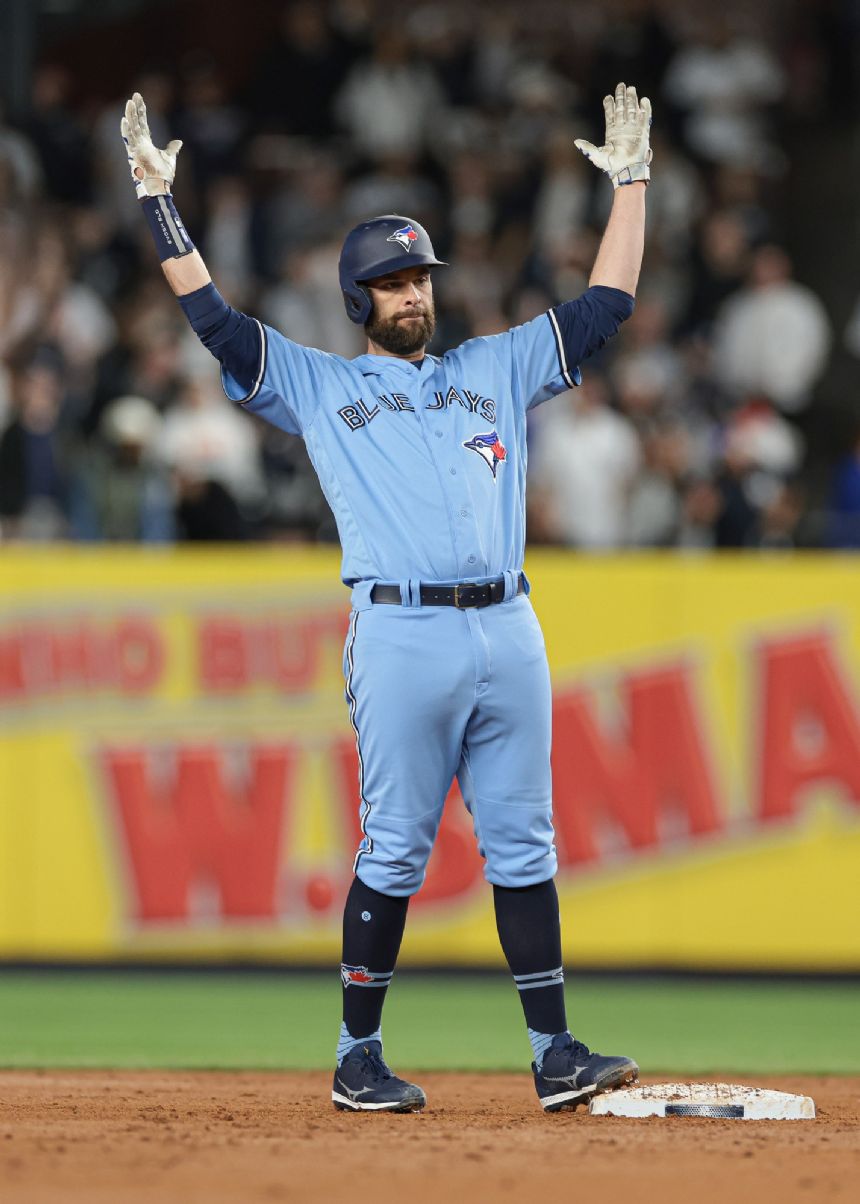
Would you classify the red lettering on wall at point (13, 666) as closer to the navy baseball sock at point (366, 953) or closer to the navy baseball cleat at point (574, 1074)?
the navy baseball sock at point (366, 953)

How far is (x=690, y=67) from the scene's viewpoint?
49.7 ft

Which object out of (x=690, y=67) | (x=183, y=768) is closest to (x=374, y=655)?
(x=183, y=768)

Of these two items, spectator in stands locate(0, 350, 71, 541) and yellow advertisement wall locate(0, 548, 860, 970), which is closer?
yellow advertisement wall locate(0, 548, 860, 970)

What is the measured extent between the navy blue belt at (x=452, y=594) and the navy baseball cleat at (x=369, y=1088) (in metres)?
1.26

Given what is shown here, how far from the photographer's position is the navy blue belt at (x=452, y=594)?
5352mm

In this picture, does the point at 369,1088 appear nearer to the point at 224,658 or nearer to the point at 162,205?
the point at 162,205

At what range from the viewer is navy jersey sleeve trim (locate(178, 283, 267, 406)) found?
535cm

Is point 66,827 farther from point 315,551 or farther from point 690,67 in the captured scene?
point 690,67

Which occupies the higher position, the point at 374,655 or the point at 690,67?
the point at 690,67

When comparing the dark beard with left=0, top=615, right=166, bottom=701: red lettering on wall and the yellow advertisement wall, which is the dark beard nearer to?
the yellow advertisement wall

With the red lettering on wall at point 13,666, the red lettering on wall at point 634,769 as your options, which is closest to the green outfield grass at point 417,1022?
the red lettering on wall at point 634,769

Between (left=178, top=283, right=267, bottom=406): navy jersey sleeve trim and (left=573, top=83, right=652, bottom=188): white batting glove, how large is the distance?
45.4 inches

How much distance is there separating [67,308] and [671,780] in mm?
5378

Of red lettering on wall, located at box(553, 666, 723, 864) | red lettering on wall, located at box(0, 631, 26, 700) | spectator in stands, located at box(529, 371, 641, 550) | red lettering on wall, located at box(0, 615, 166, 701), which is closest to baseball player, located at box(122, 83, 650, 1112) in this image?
red lettering on wall, located at box(553, 666, 723, 864)
